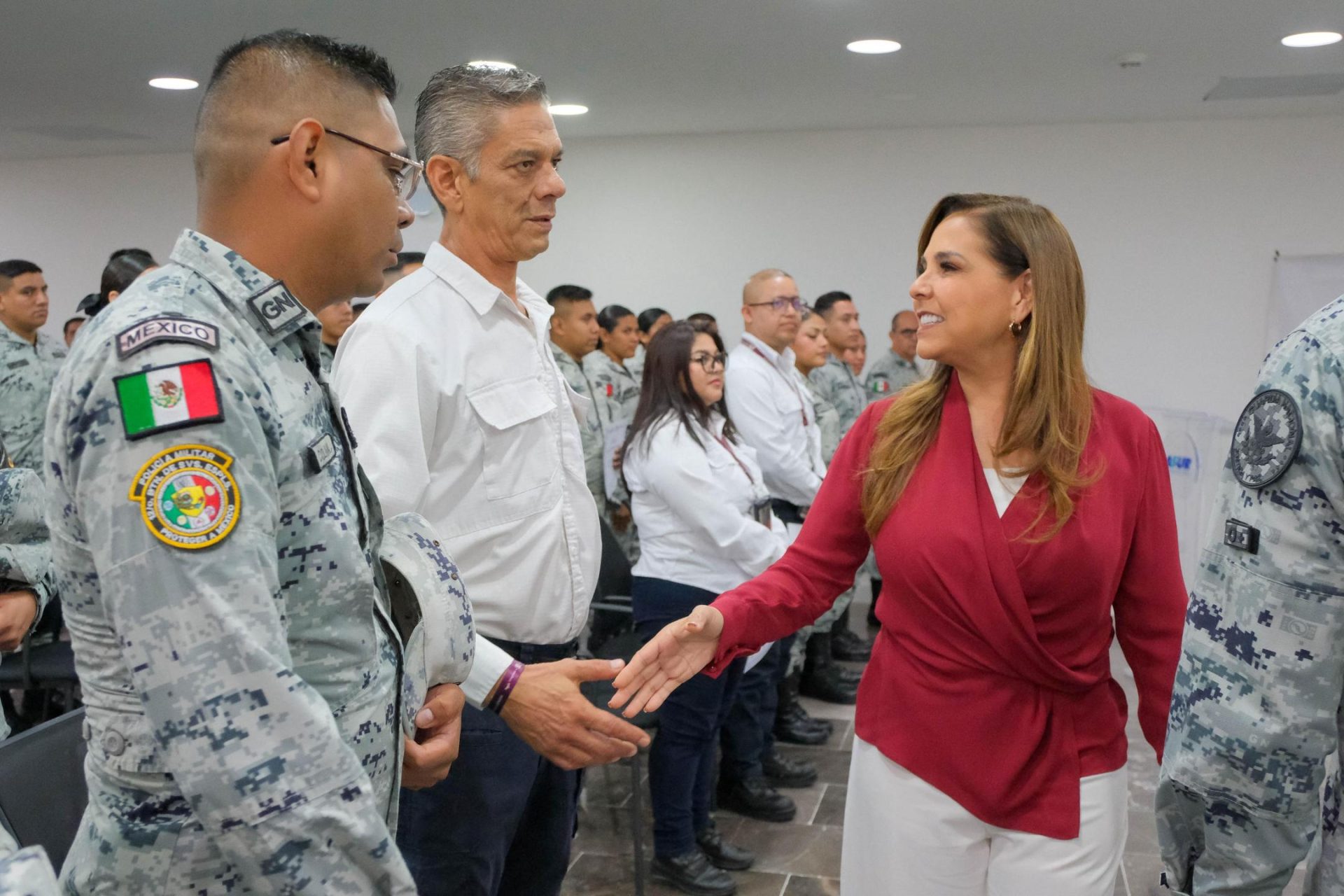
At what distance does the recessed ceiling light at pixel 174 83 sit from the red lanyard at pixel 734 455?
14.1ft

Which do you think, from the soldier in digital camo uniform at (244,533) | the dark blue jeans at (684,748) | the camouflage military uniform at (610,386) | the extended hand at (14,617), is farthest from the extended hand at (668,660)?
the camouflage military uniform at (610,386)

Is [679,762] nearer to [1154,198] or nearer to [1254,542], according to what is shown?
[1254,542]

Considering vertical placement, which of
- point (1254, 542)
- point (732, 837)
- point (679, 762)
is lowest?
point (732, 837)

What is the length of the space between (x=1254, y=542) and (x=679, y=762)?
2148 millimetres

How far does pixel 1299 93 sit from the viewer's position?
666 centimetres

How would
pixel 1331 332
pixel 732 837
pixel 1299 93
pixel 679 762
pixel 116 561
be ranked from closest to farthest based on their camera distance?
1. pixel 116 561
2. pixel 1331 332
3. pixel 679 762
4. pixel 732 837
5. pixel 1299 93

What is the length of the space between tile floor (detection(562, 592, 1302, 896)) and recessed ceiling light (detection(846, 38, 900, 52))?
3326mm

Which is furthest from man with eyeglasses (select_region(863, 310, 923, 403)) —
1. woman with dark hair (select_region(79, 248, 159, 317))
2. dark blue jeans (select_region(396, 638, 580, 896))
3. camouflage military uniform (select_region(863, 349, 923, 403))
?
dark blue jeans (select_region(396, 638, 580, 896))

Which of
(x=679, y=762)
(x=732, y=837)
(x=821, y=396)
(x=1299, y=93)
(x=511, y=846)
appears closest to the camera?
(x=511, y=846)

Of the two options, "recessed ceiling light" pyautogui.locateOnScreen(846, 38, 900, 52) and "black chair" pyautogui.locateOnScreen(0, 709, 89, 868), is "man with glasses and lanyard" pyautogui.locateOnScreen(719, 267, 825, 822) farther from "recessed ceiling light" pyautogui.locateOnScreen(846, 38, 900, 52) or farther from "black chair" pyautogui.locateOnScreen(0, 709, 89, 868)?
"black chair" pyautogui.locateOnScreen(0, 709, 89, 868)

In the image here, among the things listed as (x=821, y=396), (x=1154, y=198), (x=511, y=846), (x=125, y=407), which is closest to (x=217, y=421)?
(x=125, y=407)

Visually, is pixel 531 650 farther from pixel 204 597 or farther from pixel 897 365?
pixel 897 365

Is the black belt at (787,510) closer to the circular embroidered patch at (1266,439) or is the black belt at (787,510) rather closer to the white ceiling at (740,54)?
the white ceiling at (740,54)

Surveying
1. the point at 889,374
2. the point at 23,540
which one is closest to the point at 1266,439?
the point at 23,540
